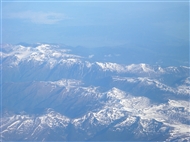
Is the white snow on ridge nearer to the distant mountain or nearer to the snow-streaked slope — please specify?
the distant mountain

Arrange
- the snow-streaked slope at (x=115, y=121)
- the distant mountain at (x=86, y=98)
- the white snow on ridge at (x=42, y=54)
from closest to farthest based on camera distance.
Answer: the snow-streaked slope at (x=115, y=121)
the distant mountain at (x=86, y=98)
the white snow on ridge at (x=42, y=54)

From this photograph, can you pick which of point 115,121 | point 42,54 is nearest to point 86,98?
point 115,121

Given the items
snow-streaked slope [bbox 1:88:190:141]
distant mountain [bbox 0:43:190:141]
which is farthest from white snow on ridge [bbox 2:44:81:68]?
snow-streaked slope [bbox 1:88:190:141]

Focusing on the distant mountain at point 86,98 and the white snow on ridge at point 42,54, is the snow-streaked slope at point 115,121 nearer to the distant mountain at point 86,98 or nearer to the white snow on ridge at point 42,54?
the distant mountain at point 86,98

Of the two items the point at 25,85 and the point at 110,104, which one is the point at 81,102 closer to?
the point at 110,104

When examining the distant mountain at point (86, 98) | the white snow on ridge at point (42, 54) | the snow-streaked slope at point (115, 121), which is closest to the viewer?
the snow-streaked slope at point (115, 121)

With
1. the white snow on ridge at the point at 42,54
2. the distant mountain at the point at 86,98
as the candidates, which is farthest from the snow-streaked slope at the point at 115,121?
the white snow on ridge at the point at 42,54

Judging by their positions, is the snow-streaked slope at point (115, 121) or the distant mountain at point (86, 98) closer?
the snow-streaked slope at point (115, 121)

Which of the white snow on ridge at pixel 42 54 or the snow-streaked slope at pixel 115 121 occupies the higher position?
the white snow on ridge at pixel 42 54
